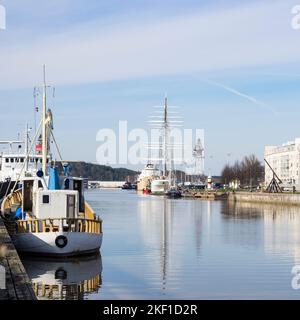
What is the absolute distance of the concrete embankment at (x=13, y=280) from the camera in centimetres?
1631

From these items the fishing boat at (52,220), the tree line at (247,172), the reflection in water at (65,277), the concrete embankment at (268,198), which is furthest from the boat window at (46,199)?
the tree line at (247,172)

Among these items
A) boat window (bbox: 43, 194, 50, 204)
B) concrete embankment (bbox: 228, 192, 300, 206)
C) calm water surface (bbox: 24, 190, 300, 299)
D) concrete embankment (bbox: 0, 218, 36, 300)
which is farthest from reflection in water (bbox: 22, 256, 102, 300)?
concrete embankment (bbox: 228, 192, 300, 206)

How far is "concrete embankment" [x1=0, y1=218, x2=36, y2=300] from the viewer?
53.5ft

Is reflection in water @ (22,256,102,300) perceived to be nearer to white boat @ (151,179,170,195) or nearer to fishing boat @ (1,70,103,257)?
fishing boat @ (1,70,103,257)

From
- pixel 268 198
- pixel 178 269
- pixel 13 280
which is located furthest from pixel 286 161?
pixel 13 280

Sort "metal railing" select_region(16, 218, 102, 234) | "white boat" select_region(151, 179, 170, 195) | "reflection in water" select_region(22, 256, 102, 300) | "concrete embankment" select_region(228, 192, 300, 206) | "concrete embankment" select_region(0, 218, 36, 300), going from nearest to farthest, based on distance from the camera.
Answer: "concrete embankment" select_region(0, 218, 36, 300) → "reflection in water" select_region(22, 256, 102, 300) → "metal railing" select_region(16, 218, 102, 234) → "concrete embankment" select_region(228, 192, 300, 206) → "white boat" select_region(151, 179, 170, 195)

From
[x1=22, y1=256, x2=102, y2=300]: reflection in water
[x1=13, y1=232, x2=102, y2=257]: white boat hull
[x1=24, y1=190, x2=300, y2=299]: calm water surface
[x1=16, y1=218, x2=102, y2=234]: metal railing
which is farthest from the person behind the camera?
[x1=16, y1=218, x2=102, y2=234]: metal railing

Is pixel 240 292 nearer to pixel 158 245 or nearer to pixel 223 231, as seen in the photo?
pixel 158 245

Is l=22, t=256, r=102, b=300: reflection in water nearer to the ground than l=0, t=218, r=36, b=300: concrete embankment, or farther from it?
nearer to the ground

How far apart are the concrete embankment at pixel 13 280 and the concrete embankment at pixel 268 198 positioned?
238 feet

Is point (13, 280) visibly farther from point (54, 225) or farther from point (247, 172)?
point (247, 172)

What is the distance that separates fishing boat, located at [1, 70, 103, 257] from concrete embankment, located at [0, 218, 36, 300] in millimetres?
5010
